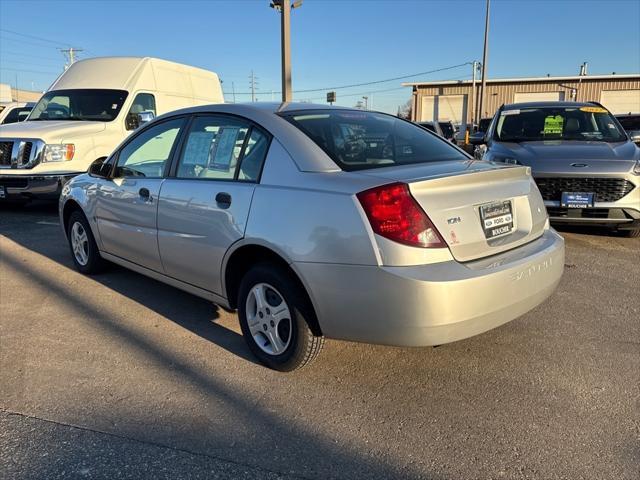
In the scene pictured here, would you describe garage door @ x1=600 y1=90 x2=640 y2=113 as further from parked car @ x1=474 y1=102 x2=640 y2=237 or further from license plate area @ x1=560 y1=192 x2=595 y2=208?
license plate area @ x1=560 y1=192 x2=595 y2=208

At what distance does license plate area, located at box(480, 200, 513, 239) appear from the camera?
2.85 m

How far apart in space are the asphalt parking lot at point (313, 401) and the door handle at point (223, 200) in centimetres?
98

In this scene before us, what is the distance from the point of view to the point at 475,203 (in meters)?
2.81

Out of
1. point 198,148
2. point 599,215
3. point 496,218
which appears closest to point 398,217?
point 496,218

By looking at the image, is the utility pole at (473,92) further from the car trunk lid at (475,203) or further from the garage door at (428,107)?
the car trunk lid at (475,203)

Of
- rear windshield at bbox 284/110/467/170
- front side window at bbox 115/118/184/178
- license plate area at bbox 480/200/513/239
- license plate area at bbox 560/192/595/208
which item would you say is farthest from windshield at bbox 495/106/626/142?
front side window at bbox 115/118/184/178

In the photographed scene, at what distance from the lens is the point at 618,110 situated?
41250mm

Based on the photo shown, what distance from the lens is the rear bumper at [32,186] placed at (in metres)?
8.08

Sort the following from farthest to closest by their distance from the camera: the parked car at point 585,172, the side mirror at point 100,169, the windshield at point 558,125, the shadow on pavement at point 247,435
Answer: the windshield at point 558,125, the parked car at point 585,172, the side mirror at point 100,169, the shadow on pavement at point 247,435

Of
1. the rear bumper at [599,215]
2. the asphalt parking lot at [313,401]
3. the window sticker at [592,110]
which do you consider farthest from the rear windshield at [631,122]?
the asphalt parking lot at [313,401]

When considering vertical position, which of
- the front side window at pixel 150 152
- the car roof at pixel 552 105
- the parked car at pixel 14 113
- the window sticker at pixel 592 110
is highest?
the parked car at pixel 14 113

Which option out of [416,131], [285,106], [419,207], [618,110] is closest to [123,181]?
[285,106]

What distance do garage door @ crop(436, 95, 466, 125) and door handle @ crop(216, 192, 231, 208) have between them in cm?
4241

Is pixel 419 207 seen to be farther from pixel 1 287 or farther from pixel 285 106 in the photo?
pixel 1 287
